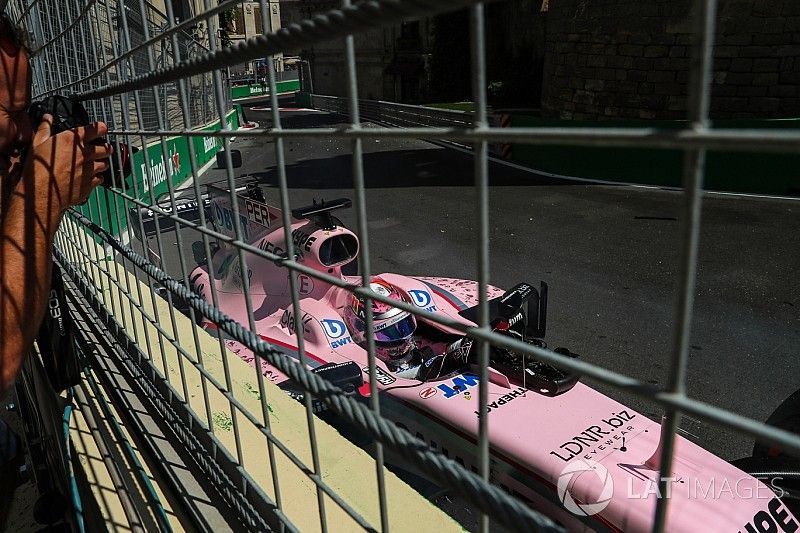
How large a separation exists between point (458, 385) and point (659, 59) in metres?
11.9

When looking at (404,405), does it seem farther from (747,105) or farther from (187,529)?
(747,105)

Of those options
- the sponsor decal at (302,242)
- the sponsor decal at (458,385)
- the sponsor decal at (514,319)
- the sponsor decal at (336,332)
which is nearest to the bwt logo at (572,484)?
the sponsor decal at (458,385)

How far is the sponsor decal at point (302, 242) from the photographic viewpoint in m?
4.27

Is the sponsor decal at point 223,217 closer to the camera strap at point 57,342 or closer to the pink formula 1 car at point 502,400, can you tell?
the pink formula 1 car at point 502,400

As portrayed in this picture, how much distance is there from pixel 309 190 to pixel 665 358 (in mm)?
8324

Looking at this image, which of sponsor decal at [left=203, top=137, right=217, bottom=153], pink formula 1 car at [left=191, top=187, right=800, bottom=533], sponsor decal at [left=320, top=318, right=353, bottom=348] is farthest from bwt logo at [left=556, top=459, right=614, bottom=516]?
sponsor decal at [left=203, top=137, right=217, bottom=153]

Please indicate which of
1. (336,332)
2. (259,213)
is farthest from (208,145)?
(336,332)

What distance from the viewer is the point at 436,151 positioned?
16250 mm

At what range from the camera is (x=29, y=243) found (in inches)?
50.9

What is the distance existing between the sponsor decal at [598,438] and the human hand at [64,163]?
2283 mm

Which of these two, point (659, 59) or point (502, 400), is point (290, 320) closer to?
point (502, 400)

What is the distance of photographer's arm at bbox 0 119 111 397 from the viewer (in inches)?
48.3

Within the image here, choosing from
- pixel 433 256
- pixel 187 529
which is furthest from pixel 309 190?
pixel 187 529

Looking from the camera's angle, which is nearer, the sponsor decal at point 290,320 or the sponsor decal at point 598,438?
the sponsor decal at point 598,438
